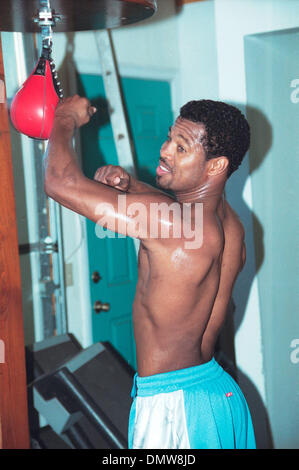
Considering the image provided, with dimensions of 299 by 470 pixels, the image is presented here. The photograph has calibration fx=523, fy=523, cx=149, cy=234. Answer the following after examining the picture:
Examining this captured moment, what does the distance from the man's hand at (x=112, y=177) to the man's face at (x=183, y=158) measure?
16 cm

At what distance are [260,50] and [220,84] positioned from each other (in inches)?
10.9

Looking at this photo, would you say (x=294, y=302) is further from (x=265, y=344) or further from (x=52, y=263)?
(x=52, y=263)

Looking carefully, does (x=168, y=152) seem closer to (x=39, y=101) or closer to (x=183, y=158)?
A: (x=183, y=158)

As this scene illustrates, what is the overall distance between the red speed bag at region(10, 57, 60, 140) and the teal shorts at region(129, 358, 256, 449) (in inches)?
33.7

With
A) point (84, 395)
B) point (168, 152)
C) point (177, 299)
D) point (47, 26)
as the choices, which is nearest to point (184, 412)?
point (177, 299)

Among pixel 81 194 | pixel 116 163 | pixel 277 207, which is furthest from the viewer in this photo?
pixel 116 163

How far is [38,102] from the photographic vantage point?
1.56 m

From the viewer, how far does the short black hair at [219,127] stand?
160 centimetres

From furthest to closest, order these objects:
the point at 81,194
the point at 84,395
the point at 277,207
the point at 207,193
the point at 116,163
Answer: the point at 116,163 < the point at 277,207 < the point at 84,395 < the point at 207,193 < the point at 81,194

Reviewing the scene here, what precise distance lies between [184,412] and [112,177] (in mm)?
783

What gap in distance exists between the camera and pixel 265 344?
9.66 ft

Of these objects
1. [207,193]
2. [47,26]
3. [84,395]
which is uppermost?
[47,26]

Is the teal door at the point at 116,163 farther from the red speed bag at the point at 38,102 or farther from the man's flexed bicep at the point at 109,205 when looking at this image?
the man's flexed bicep at the point at 109,205

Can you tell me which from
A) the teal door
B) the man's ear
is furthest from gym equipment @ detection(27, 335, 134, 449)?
the man's ear
